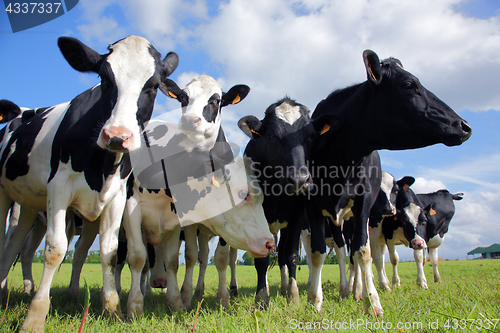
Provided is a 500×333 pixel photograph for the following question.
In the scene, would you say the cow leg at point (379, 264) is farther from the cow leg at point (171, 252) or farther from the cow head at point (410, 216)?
the cow leg at point (171, 252)

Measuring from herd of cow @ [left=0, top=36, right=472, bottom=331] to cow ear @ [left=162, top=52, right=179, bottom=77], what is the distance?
18 millimetres

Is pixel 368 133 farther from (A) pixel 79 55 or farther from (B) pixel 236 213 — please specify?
(A) pixel 79 55

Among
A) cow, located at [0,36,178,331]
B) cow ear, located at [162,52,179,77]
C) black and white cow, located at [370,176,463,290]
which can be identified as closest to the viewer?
cow, located at [0,36,178,331]

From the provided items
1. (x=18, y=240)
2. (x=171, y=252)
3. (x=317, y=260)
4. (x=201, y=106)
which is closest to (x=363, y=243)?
(x=317, y=260)

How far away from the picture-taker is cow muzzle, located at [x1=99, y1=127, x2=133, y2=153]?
279 centimetres

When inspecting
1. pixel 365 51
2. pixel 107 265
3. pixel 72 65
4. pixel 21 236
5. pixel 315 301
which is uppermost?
pixel 365 51

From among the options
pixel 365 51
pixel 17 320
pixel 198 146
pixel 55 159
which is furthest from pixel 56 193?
pixel 365 51

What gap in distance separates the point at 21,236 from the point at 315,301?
4.03 meters

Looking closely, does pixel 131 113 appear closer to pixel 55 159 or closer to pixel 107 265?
pixel 55 159

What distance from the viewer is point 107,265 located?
12.1ft

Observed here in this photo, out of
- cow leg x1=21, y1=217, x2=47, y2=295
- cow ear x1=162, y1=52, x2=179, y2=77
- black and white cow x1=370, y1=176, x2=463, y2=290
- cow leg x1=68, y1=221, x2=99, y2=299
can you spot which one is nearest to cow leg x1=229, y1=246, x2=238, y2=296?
cow leg x1=68, y1=221, x2=99, y2=299

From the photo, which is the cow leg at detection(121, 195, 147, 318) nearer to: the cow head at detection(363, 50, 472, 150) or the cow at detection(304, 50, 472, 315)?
the cow at detection(304, 50, 472, 315)

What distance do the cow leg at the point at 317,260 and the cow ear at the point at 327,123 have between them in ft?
4.00

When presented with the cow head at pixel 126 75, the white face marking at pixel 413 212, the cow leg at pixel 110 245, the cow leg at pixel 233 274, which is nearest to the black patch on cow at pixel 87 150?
the cow head at pixel 126 75
